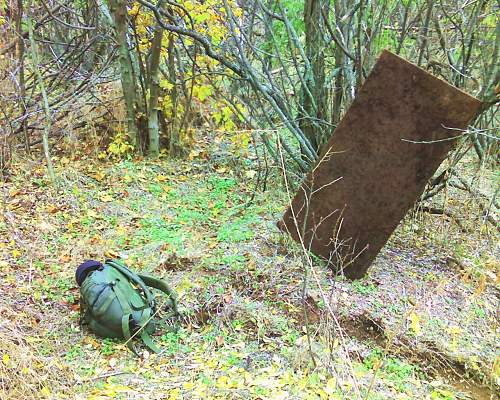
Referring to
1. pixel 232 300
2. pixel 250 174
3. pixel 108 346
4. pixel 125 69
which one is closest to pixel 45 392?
pixel 108 346

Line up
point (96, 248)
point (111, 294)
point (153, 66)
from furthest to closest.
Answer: point (153, 66), point (96, 248), point (111, 294)

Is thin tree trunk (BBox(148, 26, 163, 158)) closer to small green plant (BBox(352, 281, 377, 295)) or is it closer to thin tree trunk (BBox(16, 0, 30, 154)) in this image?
thin tree trunk (BBox(16, 0, 30, 154))

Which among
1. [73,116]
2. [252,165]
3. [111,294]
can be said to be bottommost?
[111,294]

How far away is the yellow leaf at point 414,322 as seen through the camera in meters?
3.30

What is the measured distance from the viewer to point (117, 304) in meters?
2.97

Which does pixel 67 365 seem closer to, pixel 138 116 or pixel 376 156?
pixel 376 156

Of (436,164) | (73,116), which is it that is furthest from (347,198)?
(73,116)

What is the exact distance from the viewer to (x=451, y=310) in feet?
12.0

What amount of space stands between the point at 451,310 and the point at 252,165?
2925mm

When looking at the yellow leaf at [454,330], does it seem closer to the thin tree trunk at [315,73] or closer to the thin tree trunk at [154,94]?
the thin tree trunk at [315,73]

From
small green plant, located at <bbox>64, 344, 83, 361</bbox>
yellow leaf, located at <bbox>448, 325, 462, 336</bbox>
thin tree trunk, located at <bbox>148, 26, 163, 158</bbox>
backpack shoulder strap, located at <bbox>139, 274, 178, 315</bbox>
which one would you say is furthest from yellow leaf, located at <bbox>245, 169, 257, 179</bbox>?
small green plant, located at <bbox>64, 344, 83, 361</bbox>

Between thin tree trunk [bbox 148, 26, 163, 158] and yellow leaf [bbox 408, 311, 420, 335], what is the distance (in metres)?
3.57

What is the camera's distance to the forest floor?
2729 millimetres

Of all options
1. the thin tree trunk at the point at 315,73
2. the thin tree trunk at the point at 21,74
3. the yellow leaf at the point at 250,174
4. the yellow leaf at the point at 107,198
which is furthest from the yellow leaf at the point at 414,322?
the thin tree trunk at the point at 21,74
